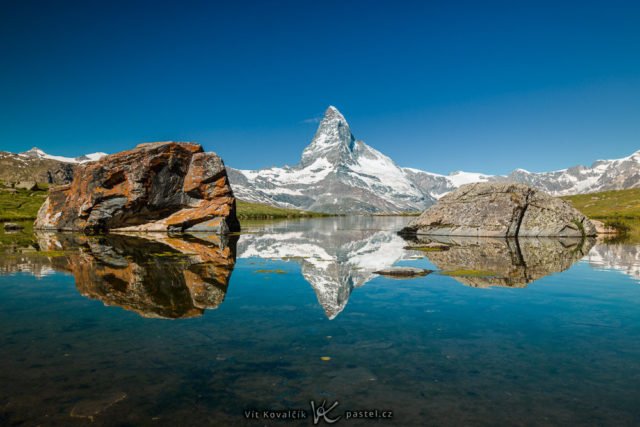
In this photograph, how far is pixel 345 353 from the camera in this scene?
35.5 ft

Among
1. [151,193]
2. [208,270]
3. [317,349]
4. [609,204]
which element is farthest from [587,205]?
[317,349]

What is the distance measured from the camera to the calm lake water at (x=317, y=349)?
25.8 feet

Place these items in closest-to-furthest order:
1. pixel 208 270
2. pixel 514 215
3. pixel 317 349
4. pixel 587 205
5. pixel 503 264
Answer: pixel 317 349
pixel 208 270
pixel 503 264
pixel 514 215
pixel 587 205

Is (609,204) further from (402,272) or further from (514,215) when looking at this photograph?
(402,272)

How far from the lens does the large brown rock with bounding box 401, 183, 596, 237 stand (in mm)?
55219

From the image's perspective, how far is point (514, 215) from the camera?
55.4 metres

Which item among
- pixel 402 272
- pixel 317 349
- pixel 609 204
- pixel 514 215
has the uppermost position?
pixel 609 204

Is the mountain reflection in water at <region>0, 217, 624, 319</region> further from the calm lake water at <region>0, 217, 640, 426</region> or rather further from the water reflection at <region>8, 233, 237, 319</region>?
the calm lake water at <region>0, 217, 640, 426</region>

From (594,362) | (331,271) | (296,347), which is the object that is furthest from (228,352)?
(331,271)

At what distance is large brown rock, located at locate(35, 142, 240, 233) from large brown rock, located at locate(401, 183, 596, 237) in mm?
38085

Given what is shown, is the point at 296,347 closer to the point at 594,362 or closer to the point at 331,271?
the point at 594,362

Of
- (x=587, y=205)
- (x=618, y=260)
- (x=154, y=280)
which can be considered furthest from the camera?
(x=587, y=205)

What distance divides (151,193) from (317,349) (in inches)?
2431

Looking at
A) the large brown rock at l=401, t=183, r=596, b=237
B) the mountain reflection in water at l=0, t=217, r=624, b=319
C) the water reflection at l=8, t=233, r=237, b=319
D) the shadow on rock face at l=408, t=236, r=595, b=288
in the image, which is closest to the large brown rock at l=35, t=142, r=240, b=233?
the mountain reflection in water at l=0, t=217, r=624, b=319
